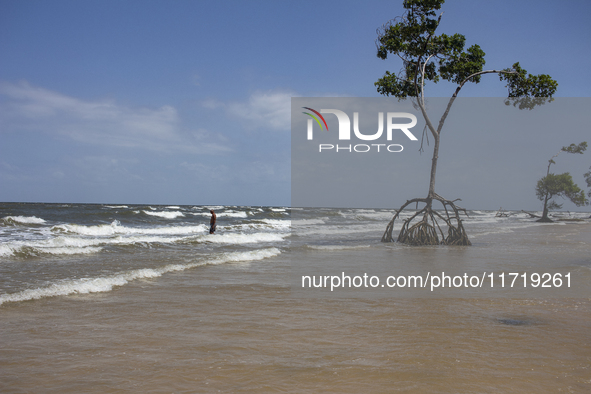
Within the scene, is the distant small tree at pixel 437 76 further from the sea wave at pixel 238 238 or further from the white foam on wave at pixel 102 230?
the white foam on wave at pixel 102 230

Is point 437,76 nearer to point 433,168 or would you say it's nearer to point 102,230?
point 433,168

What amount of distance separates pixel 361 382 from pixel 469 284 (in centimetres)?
556

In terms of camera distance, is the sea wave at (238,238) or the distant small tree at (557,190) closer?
the sea wave at (238,238)

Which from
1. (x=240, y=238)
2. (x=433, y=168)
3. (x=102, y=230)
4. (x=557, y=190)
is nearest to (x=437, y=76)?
(x=433, y=168)

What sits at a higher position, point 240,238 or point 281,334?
point 281,334

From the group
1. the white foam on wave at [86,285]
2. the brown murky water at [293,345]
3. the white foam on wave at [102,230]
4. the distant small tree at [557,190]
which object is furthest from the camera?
the distant small tree at [557,190]

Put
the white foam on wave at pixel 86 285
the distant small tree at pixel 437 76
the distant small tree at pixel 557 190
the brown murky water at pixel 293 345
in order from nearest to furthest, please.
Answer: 1. the brown murky water at pixel 293 345
2. the white foam on wave at pixel 86 285
3. the distant small tree at pixel 437 76
4. the distant small tree at pixel 557 190

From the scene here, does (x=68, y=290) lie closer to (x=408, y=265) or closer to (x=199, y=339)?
(x=199, y=339)

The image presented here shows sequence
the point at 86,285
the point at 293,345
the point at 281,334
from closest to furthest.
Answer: the point at 293,345, the point at 281,334, the point at 86,285

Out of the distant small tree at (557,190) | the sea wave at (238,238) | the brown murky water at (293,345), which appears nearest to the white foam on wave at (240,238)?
the sea wave at (238,238)

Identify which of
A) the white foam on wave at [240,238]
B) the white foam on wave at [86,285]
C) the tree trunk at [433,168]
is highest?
the tree trunk at [433,168]

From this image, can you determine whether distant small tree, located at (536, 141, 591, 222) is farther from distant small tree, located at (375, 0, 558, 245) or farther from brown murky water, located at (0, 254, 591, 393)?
brown murky water, located at (0, 254, 591, 393)

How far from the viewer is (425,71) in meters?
18.5

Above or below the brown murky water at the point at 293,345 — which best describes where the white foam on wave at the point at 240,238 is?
below
